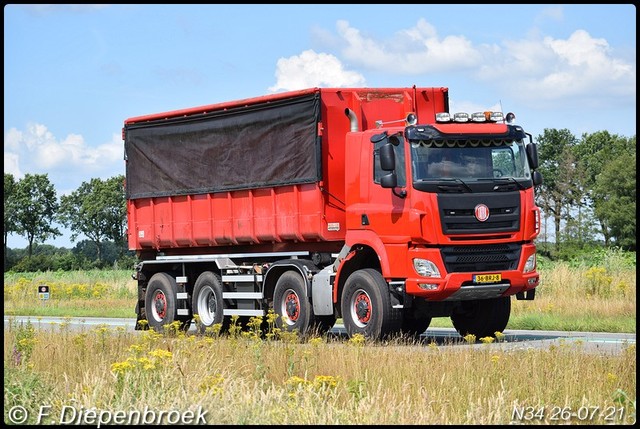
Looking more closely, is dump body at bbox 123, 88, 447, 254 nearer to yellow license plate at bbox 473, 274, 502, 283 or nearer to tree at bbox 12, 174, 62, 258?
yellow license plate at bbox 473, 274, 502, 283

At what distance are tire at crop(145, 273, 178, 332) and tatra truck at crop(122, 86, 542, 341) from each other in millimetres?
41

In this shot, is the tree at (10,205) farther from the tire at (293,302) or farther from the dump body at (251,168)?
the tire at (293,302)

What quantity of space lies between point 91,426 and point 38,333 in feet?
A: 27.3

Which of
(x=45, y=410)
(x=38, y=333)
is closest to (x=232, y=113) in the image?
(x=38, y=333)

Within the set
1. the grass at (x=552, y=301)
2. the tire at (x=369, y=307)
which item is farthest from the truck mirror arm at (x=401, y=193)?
the grass at (x=552, y=301)

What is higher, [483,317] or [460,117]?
[460,117]

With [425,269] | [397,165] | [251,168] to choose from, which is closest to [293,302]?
[251,168]

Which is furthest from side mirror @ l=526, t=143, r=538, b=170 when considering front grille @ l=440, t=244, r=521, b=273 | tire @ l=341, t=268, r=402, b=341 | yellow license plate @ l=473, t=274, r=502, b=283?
tire @ l=341, t=268, r=402, b=341

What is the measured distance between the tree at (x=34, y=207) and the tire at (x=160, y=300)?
86.8 meters

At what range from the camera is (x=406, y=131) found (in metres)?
19.0

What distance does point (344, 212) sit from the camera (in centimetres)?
2050

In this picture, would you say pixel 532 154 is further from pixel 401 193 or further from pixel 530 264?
pixel 401 193

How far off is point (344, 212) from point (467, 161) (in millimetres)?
2488

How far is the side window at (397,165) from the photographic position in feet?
62.1
